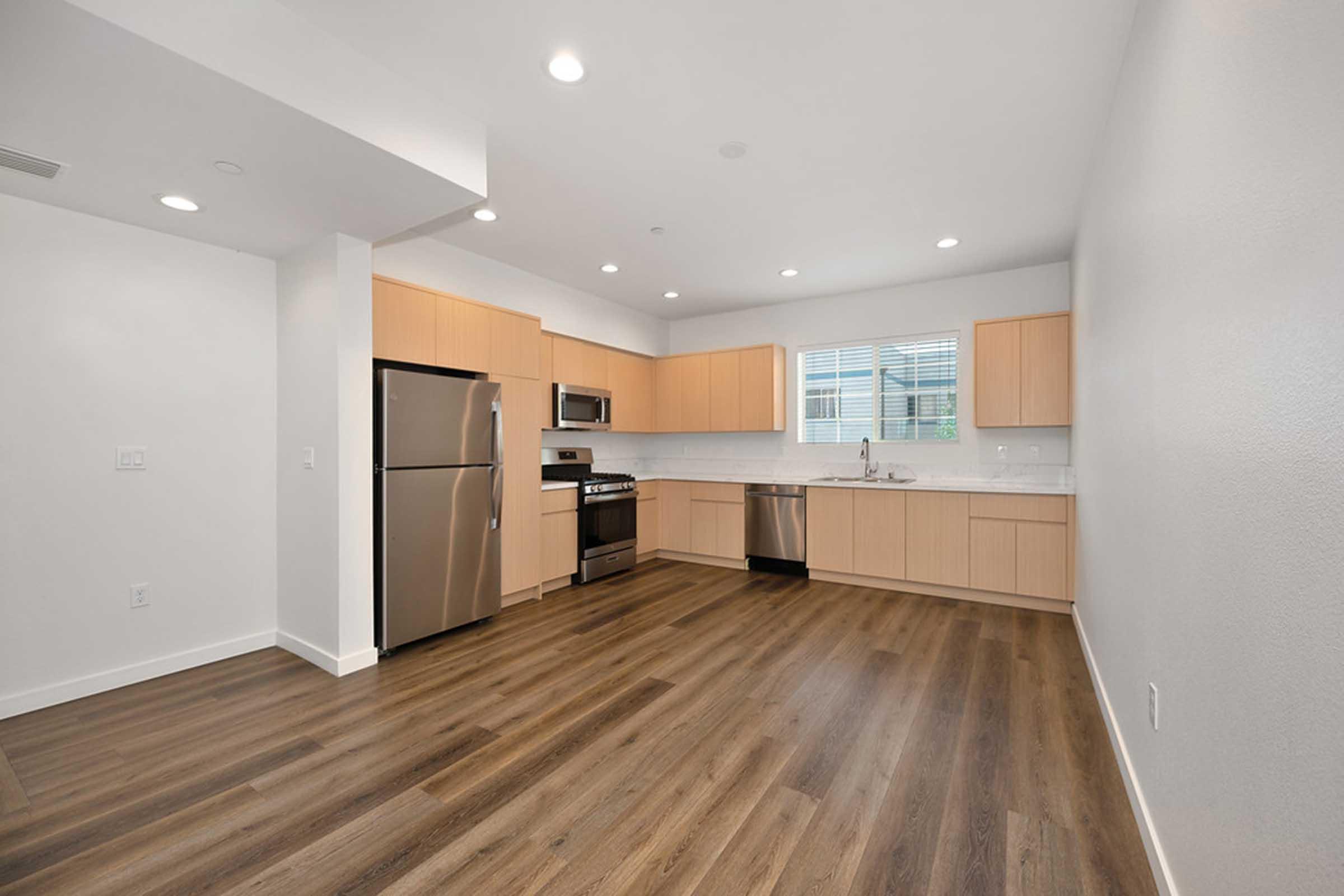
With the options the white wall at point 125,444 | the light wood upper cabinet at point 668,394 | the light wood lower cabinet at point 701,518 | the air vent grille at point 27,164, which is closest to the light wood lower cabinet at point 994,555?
the light wood lower cabinet at point 701,518

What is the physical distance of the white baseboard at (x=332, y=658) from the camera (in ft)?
9.95

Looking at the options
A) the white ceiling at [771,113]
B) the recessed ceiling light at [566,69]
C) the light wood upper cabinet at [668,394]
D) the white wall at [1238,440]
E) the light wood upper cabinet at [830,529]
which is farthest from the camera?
the light wood upper cabinet at [668,394]

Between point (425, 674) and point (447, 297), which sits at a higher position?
point (447, 297)

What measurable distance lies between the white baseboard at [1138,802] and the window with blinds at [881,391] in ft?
8.87

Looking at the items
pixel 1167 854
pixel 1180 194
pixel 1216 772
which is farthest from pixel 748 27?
pixel 1167 854

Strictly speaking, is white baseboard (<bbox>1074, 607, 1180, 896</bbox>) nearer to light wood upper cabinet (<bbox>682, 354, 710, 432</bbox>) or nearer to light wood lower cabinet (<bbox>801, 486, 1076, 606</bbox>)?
light wood lower cabinet (<bbox>801, 486, 1076, 606</bbox>)

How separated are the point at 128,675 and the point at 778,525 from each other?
14.7 ft

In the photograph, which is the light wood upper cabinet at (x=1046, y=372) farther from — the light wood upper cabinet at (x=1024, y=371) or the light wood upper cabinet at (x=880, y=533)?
the light wood upper cabinet at (x=880, y=533)

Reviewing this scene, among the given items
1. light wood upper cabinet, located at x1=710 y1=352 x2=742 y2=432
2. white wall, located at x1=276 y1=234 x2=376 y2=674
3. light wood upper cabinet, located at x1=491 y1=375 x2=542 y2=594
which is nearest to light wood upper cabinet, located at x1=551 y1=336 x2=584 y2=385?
light wood upper cabinet, located at x1=491 y1=375 x2=542 y2=594

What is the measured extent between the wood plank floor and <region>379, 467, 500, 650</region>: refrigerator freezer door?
257 millimetres

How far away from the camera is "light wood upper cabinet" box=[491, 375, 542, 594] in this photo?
4125 millimetres

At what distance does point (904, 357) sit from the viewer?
203 inches

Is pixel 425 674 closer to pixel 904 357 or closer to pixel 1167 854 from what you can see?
pixel 1167 854

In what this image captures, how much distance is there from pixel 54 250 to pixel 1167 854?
4991 mm
